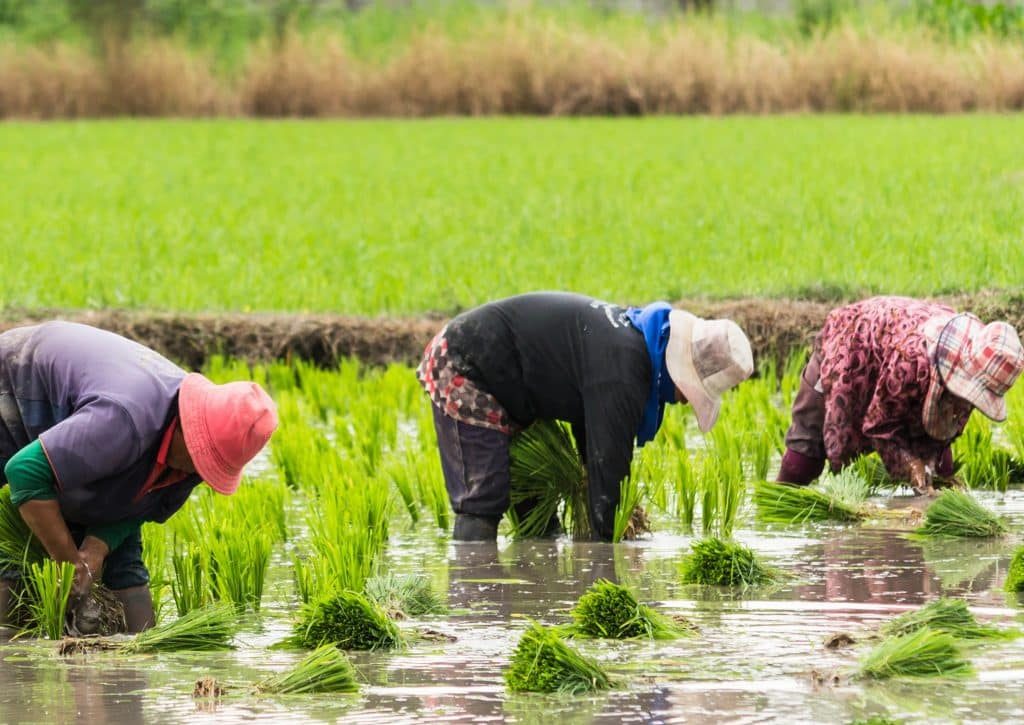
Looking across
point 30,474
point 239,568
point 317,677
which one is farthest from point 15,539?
point 317,677

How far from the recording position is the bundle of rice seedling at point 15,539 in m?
4.91

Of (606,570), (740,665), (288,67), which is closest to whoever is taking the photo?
(740,665)

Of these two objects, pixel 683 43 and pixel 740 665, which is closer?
pixel 740 665

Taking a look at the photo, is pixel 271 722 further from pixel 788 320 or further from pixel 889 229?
pixel 889 229

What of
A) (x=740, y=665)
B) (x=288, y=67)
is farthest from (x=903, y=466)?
(x=288, y=67)

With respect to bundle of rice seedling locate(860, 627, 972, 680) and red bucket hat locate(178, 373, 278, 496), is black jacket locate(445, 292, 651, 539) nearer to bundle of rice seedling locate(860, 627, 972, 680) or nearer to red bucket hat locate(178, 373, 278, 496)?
red bucket hat locate(178, 373, 278, 496)

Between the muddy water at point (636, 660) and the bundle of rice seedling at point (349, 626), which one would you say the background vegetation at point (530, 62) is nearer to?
the muddy water at point (636, 660)

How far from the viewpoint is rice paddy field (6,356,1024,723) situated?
13.0 feet

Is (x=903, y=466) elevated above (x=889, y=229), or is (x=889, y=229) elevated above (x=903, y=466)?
(x=889, y=229)

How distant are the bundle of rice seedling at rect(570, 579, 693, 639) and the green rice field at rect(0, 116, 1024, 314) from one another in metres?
5.58

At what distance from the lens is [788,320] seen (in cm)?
951

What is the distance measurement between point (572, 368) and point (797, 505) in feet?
3.21

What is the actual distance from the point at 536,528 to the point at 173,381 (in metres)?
1.78

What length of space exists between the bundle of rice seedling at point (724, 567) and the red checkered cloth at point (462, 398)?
117 cm
